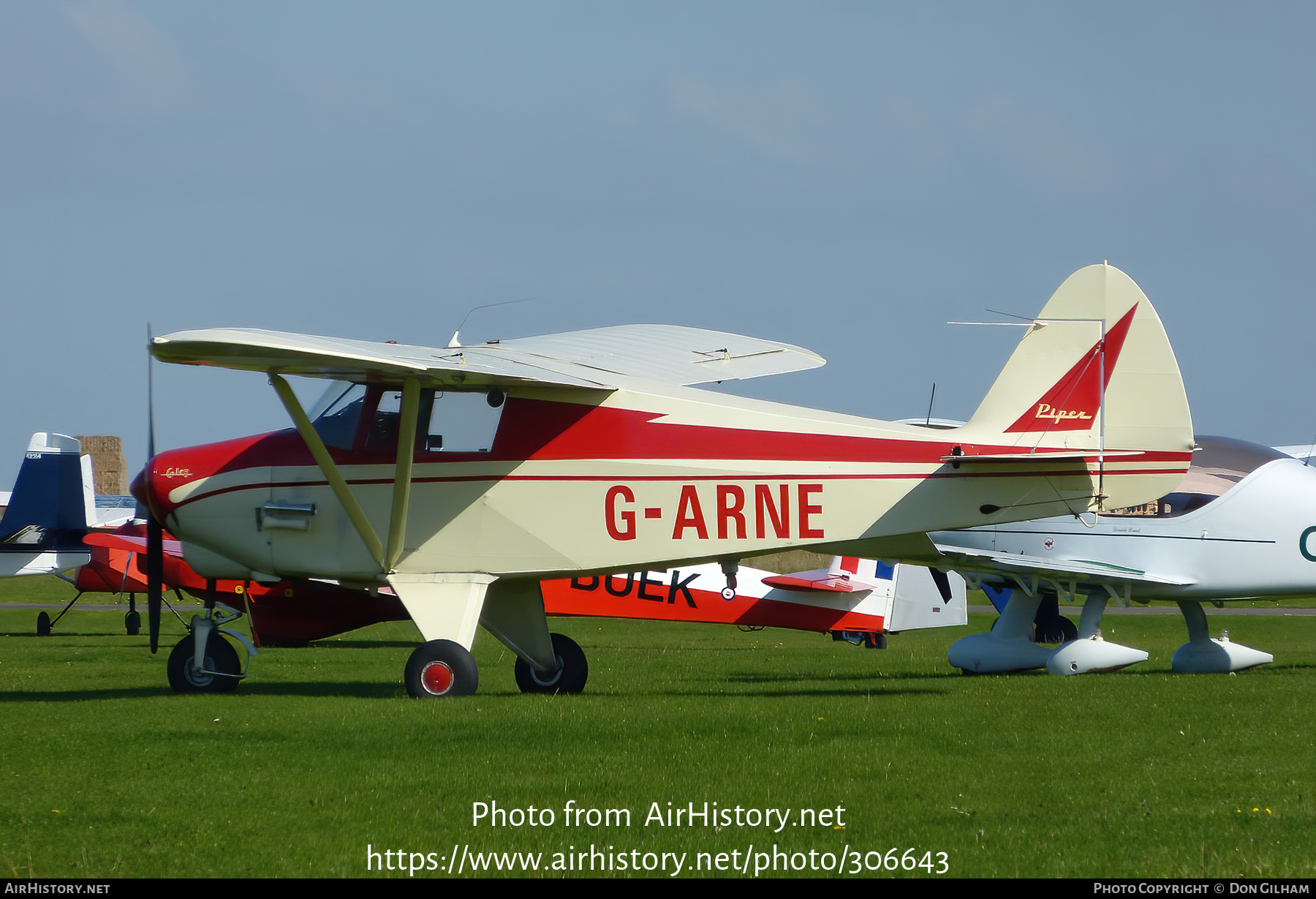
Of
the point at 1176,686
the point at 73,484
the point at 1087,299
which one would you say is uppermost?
the point at 1087,299

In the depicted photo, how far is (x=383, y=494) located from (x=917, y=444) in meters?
4.61

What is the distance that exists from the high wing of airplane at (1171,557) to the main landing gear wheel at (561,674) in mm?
4235

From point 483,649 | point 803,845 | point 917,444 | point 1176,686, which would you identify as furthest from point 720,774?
point 483,649

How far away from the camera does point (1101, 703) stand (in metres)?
10.2

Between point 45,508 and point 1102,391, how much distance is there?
2565 cm

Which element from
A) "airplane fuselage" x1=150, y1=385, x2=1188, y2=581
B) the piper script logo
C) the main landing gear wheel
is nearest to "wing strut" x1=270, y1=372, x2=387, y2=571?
Answer: "airplane fuselage" x1=150, y1=385, x2=1188, y2=581

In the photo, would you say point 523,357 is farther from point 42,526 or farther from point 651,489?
point 42,526

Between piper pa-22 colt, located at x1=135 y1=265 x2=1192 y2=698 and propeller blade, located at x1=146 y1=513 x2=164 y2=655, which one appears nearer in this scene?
piper pa-22 colt, located at x1=135 y1=265 x2=1192 y2=698

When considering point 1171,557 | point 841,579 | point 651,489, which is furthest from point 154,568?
point 841,579

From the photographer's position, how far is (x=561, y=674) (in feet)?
38.7

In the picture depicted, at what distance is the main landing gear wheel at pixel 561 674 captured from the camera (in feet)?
38.7

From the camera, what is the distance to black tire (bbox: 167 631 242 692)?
1145 centimetres

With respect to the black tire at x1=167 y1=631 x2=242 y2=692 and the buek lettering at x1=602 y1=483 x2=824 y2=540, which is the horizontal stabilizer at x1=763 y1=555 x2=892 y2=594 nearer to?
the buek lettering at x1=602 y1=483 x2=824 y2=540

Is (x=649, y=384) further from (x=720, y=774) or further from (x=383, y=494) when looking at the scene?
(x=720, y=774)
